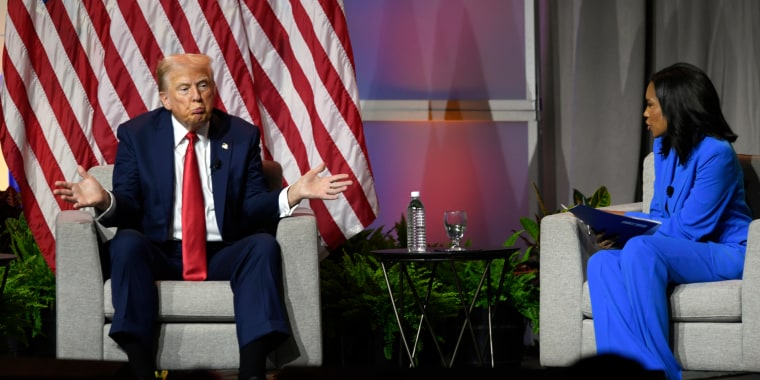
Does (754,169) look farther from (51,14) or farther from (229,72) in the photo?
(51,14)

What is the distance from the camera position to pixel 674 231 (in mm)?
3510

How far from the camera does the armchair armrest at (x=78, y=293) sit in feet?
10.8

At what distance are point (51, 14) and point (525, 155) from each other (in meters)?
2.48

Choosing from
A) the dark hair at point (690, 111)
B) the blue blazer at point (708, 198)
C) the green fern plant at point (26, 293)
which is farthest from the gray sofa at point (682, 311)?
the green fern plant at point (26, 293)

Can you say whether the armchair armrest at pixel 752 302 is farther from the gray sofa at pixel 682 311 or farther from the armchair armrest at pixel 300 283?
the armchair armrest at pixel 300 283

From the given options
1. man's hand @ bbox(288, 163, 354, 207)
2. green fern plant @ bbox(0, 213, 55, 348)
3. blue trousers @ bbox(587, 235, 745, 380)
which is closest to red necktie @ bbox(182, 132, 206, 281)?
man's hand @ bbox(288, 163, 354, 207)

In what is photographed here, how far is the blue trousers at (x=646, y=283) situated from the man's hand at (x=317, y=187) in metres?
0.85

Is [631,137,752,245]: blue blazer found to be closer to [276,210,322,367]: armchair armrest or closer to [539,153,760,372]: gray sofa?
[539,153,760,372]: gray sofa

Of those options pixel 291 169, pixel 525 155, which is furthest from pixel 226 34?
pixel 525 155

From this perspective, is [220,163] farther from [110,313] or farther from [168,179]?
[110,313]

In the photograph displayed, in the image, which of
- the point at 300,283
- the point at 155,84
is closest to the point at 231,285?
the point at 300,283

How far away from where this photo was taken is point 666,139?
3.64 meters

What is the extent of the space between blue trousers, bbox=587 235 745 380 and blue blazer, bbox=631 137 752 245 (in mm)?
82

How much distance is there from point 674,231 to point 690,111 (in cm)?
41
